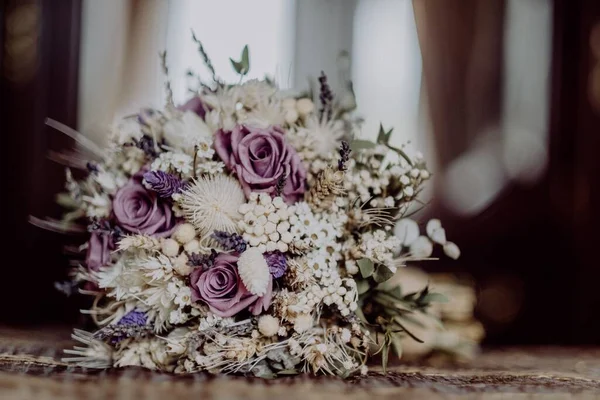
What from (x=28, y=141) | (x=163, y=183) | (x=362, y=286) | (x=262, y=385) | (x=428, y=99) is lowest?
(x=262, y=385)

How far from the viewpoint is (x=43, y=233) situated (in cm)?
115

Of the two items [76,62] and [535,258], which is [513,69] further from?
[76,62]

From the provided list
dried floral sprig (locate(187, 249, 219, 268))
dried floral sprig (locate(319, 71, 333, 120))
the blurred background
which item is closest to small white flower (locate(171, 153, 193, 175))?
dried floral sprig (locate(187, 249, 219, 268))

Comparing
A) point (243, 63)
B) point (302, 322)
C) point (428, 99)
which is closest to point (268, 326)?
point (302, 322)

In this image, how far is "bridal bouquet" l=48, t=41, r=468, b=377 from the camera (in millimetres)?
638

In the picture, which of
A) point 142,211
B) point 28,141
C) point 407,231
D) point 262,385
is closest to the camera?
point 262,385

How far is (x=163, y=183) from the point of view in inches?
25.3

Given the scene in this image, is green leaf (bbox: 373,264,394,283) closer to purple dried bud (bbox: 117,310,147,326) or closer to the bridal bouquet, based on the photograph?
the bridal bouquet

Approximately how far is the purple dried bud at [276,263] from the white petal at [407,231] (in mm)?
224

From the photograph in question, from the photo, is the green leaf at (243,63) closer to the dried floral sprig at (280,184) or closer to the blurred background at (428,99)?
the dried floral sprig at (280,184)

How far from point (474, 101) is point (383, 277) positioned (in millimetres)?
716

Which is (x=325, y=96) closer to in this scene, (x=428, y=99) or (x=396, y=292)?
(x=396, y=292)

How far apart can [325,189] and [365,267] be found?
11 cm

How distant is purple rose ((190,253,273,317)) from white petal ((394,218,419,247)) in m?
0.25
